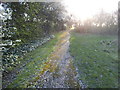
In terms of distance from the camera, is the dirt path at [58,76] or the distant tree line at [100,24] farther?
the distant tree line at [100,24]

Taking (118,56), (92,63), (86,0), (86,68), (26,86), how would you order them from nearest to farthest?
(26,86) → (86,68) → (92,63) → (118,56) → (86,0)

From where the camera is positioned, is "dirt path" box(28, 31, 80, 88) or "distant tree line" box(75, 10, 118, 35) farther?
"distant tree line" box(75, 10, 118, 35)

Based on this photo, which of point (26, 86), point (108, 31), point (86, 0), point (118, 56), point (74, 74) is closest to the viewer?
point (26, 86)

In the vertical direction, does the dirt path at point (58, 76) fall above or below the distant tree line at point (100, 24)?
below

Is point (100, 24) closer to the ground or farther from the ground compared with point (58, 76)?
farther from the ground

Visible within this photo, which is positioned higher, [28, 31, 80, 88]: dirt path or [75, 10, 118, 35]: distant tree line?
[75, 10, 118, 35]: distant tree line

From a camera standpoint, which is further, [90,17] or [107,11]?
[90,17]

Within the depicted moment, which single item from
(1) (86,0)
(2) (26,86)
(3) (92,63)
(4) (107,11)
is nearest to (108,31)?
(4) (107,11)

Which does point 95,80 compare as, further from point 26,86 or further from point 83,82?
point 26,86

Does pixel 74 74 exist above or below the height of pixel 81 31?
below

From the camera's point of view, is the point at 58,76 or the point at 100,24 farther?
the point at 100,24

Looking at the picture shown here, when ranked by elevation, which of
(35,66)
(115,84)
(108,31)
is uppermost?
(108,31)

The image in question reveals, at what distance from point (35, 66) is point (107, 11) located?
20745mm

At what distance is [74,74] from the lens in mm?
7820
